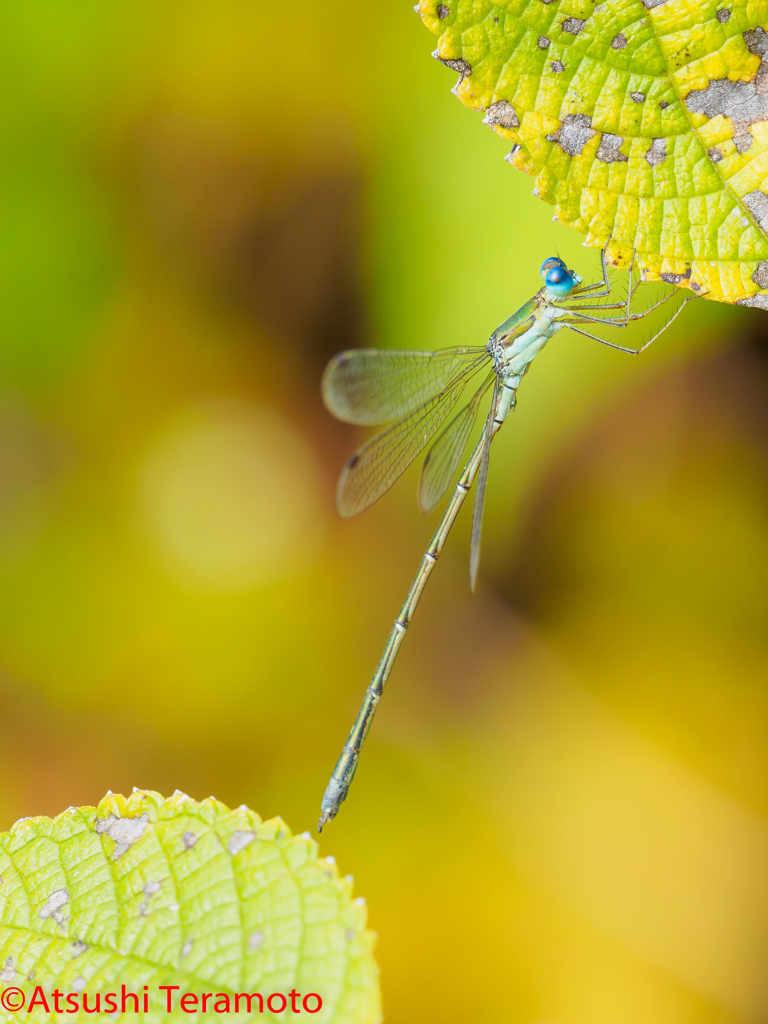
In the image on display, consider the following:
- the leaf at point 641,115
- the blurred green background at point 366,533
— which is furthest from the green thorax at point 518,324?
the leaf at point 641,115

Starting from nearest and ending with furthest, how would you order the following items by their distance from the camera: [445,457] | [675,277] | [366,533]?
[675,277] < [445,457] < [366,533]

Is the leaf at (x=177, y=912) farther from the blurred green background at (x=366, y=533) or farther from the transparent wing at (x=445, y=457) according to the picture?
the blurred green background at (x=366, y=533)

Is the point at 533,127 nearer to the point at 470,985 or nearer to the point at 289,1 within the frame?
the point at 289,1

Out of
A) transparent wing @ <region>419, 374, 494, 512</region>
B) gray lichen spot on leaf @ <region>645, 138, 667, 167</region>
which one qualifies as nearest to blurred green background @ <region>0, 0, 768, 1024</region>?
transparent wing @ <region>419, 374, 494, 512</region>

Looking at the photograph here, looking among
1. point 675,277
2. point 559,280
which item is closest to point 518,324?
point 559,280

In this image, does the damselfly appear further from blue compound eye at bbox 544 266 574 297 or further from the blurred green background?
the blurred green background

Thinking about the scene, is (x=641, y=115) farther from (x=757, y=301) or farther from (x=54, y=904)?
(x=54, y=904)
